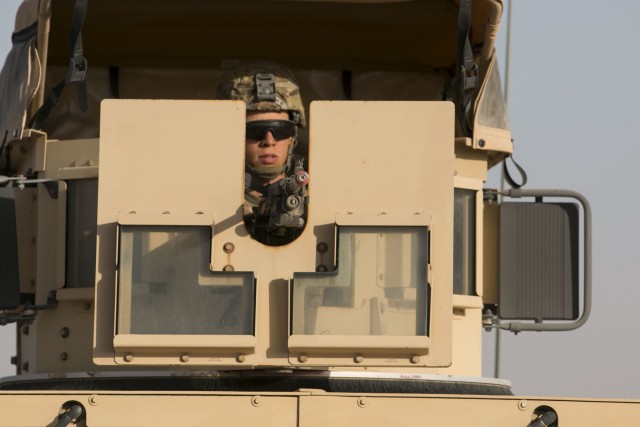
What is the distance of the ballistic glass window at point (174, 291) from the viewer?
8266mm

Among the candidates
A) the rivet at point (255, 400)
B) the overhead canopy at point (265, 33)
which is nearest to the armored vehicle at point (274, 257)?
the rivet at point (255, 400)

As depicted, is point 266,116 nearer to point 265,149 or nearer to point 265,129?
point 265,129

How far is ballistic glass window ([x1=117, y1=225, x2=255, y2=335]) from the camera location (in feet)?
27.1

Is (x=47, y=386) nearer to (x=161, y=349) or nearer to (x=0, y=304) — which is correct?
(x=0, y=304)

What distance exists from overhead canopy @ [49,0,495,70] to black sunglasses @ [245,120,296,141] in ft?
4.33

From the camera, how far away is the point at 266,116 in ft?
30.7

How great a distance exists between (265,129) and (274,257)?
110 cm

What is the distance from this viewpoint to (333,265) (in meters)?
8.39

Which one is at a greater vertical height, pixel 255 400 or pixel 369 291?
pixel 369 291

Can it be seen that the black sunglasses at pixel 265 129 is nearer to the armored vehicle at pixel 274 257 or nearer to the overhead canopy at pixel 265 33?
the armored vehicle at pixel 274 257

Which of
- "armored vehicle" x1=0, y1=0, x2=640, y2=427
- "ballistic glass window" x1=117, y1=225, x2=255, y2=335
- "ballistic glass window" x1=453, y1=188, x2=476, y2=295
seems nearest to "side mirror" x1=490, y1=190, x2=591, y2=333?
"armored vehicle" x1=0, y1=0, x2=640, y2=427

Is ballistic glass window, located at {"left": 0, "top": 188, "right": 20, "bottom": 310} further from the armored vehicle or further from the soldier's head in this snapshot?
the soldier's head

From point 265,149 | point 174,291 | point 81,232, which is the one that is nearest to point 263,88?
point 265,149

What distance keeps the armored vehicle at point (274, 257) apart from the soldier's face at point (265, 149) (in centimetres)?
2
